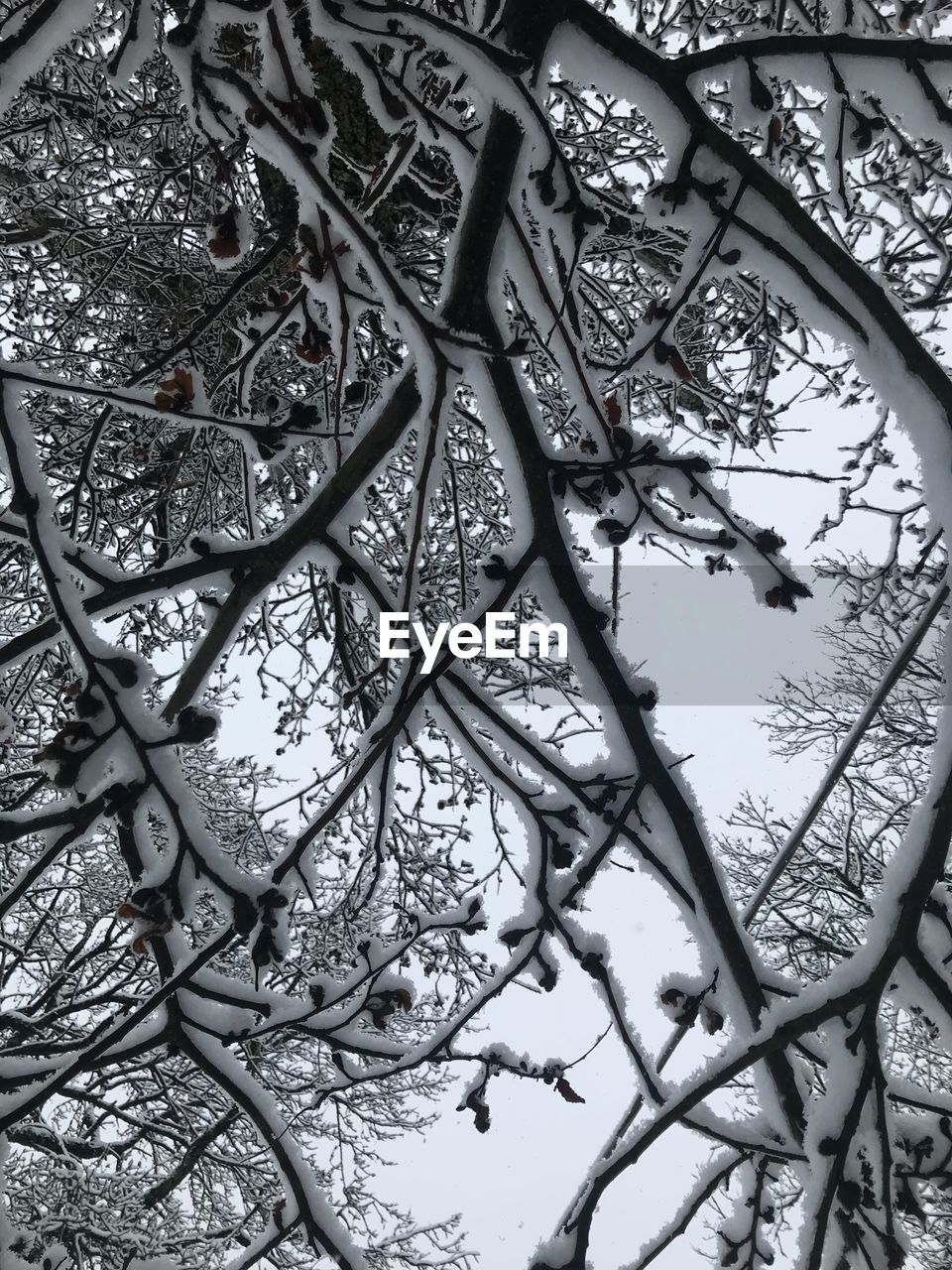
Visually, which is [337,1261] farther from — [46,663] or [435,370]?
[46,663]

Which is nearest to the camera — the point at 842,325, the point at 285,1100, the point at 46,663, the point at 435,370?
the point at 435,370

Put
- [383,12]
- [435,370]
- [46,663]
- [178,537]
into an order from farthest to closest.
Answer: [46,663]
[178,537]
[383,12]
[435,370]

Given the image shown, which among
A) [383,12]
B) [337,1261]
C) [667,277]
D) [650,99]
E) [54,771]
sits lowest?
[337,1261]

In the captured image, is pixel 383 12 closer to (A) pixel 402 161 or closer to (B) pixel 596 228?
(A) pixel 402 161

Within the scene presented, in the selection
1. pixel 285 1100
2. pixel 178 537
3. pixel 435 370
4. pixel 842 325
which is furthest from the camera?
pixel 285 1100

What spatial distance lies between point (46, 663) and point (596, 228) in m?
3.62

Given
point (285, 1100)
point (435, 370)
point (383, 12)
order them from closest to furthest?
1. point (435, 370)
2. point (383, 12)
3. point (285, 1100)

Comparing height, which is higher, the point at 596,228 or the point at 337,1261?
the point at 596,228

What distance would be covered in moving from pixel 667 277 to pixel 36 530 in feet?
11.4

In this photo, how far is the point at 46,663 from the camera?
4055mm

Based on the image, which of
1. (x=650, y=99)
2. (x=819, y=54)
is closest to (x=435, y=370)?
(x=650, y=99)

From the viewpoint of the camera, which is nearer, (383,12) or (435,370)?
(435,370)

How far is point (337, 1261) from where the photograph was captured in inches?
53.0

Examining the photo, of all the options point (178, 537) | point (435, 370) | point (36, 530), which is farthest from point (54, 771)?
point (178, 537)
